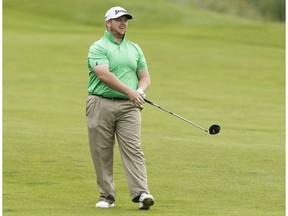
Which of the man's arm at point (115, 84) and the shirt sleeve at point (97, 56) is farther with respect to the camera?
the shirt sleeve at point (97, 56)

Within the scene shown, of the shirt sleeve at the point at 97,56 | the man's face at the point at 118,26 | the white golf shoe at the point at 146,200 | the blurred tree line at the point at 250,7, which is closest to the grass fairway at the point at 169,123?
the white golf shoe at the point at 146,200

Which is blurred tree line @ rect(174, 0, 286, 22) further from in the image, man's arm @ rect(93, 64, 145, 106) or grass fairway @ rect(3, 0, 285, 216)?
man's arm @ rect(93, 64, 145, 106)

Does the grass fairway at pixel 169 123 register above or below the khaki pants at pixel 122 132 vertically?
below

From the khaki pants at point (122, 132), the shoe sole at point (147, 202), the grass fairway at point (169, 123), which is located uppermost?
the khaki pants at point (122, 132)

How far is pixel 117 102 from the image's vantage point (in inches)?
431

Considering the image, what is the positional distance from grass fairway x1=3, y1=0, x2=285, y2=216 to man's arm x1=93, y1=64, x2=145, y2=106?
1.15m

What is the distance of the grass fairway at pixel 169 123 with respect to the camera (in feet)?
38.2

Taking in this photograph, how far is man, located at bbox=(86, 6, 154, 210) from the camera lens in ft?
35.3

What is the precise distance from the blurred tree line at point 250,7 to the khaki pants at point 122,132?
71706 millimetres

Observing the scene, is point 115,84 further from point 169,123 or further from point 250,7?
point 250,7

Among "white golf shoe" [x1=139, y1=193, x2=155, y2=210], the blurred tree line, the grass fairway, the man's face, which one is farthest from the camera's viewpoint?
the blurred tree line

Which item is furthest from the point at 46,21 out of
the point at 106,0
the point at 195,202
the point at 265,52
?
the point at 195,202

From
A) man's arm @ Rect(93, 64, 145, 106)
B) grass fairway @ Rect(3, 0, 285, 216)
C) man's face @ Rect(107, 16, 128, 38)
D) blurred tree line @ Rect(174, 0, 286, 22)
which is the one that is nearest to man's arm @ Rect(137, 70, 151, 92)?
man's arm @ Rect(93, 64, 145, 106)

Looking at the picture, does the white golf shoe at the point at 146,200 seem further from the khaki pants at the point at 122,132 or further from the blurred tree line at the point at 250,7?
the blurred tree line at the point at 250,7
